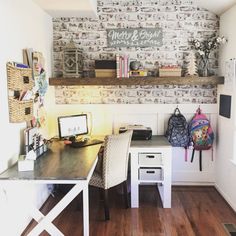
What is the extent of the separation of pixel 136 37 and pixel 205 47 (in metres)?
0.88

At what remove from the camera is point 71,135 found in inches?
139

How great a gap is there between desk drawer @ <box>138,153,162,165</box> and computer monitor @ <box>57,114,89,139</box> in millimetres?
814

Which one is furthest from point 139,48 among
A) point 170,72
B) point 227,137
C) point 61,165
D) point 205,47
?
point 61,165

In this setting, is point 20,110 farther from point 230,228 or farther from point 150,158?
point 230,228

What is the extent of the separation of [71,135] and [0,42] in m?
1.52

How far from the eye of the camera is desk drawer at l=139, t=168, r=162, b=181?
334 cm

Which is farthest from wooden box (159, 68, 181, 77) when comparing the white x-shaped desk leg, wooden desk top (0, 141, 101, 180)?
the white x-shaped desk leg

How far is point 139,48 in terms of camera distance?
12.5 feet

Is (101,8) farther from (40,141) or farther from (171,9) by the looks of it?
(40,141)

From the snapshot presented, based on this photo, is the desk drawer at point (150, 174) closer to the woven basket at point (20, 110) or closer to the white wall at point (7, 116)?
the white wall at point (7, 116)

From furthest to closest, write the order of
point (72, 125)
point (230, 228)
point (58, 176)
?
point (72, 125), point (230, 228), point (58, 176)

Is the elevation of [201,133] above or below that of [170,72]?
below

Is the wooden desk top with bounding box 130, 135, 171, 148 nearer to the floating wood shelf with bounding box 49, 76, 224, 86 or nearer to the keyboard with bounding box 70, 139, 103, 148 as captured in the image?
the keyboard with bounding box 70, 139, 103, 148

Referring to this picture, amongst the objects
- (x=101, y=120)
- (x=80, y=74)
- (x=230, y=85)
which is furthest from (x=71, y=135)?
(x=230, y=85)
